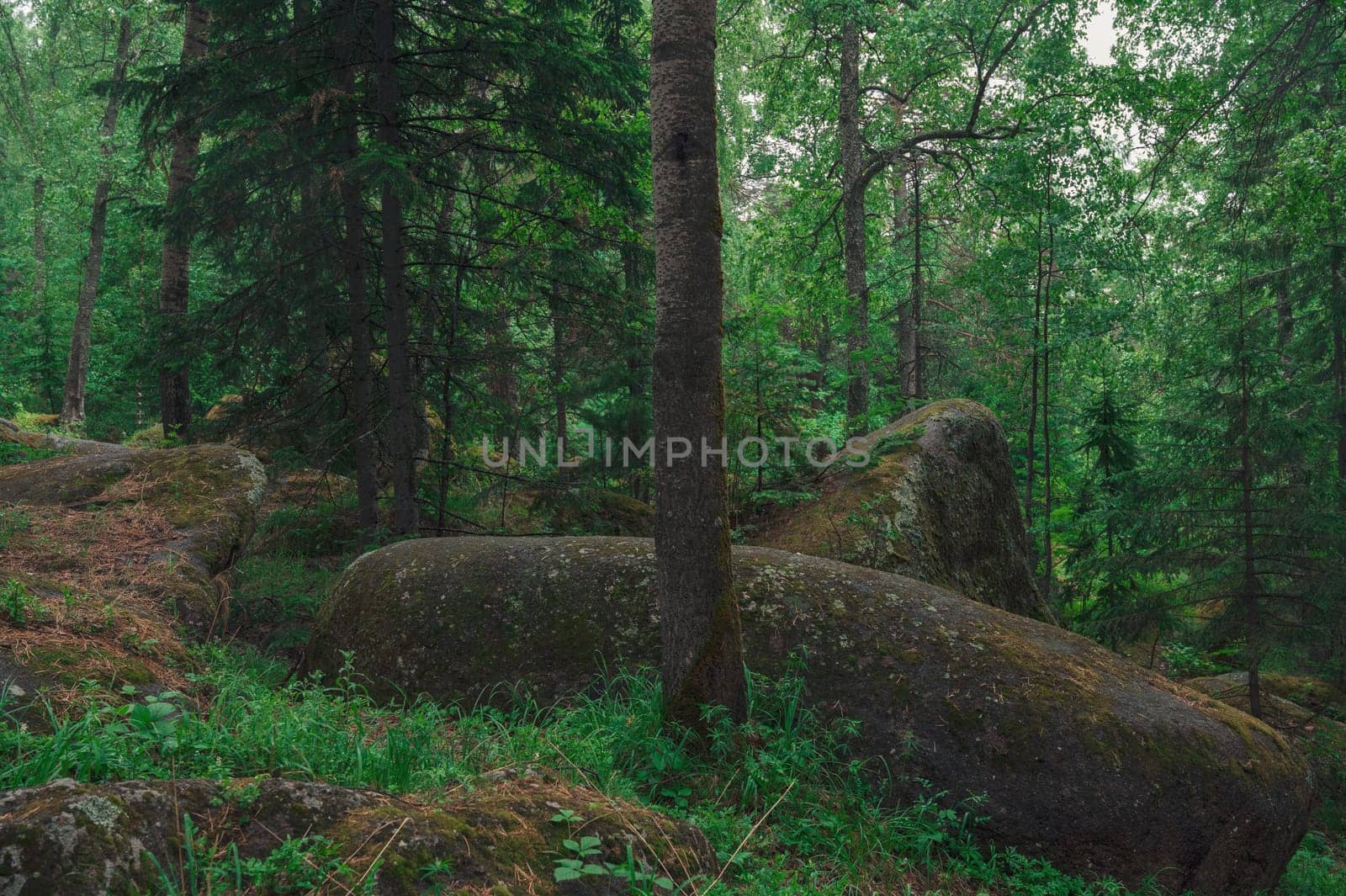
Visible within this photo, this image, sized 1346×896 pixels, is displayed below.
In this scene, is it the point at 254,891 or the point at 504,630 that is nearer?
the point at 254,891

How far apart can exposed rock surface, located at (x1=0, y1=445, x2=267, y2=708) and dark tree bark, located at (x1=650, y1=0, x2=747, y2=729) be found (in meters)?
2.86

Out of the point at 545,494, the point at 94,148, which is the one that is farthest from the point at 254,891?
the point at 94,148

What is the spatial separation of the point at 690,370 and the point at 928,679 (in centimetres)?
249

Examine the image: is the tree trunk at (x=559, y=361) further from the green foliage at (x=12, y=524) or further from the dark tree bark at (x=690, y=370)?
the green foliage at (x=12, y=524)

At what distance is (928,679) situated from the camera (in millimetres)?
5297

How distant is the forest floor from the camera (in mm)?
3043

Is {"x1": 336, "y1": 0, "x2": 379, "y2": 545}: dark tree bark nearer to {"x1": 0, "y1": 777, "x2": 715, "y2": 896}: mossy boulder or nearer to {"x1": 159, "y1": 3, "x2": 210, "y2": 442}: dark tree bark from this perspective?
{"x1": 159, "y1": 3, "x2": 210, "y2": 442}: dark tree bark

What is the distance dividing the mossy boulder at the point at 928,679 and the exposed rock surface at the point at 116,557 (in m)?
1.26

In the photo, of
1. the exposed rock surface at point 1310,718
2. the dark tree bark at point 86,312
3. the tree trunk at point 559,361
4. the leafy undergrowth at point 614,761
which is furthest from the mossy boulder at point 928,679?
the dark tree bark at point 86,312

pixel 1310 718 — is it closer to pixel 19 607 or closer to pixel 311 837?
pixel 311 837

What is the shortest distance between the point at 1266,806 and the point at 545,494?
23.5ft

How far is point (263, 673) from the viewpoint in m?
6.05

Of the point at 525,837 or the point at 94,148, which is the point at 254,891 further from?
the point at 94,148

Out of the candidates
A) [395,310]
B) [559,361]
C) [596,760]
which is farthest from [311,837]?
[559,361]
